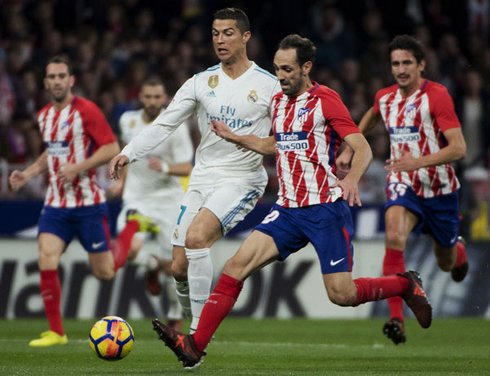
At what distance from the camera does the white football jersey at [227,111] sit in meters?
7.80

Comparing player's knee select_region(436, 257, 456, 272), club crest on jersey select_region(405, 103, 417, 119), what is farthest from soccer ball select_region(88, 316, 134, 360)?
player's knee select_region(436, 257, 456, 272)

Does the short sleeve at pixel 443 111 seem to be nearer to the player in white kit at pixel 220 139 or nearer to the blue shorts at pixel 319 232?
the player in white kit at pixel 220 139

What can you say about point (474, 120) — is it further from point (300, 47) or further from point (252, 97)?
point (300, 47)

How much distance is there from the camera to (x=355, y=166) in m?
6.69

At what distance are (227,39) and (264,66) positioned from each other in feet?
27.6

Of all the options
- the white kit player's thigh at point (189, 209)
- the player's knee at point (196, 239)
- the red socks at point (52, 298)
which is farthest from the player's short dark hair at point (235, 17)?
the red socks at point (52, 298)

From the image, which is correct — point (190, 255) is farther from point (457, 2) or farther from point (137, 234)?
point (457, 2)

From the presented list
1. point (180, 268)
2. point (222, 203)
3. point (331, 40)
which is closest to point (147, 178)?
point (180, 268)

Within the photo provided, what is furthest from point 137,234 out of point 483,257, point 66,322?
point 483,257

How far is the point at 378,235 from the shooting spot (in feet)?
43.4

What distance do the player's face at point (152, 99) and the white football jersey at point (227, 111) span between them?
292cm

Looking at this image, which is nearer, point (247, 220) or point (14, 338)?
point (14, 338)

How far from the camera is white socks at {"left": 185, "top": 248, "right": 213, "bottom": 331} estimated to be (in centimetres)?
756

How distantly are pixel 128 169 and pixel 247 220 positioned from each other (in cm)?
227
